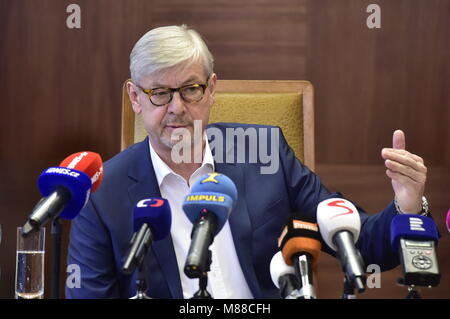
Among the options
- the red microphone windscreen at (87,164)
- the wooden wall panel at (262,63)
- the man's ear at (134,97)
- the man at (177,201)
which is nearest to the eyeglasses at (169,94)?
the man at (177,201)

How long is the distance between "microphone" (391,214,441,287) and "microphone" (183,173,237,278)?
31cm

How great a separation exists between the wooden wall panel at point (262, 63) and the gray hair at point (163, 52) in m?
1.13

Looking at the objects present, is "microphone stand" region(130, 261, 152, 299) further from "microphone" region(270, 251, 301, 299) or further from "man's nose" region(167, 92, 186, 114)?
"man's nose" region(167, 92, 186, 114)

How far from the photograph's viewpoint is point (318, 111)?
2.97 metres

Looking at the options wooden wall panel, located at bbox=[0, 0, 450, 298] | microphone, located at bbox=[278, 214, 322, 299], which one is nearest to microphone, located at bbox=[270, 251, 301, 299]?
microphone, located at bbox=[278, 214, 322, 299]

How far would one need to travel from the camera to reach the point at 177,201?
1.89 meters

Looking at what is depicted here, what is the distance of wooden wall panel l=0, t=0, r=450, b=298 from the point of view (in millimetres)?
2949

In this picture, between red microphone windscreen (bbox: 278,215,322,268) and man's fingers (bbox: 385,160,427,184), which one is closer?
red microphone windscreen (bbox: 278,215,322,268)

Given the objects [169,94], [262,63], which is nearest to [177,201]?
[169,94]

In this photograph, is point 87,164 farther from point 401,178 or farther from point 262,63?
point 262,63

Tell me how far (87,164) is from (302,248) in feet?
1.57

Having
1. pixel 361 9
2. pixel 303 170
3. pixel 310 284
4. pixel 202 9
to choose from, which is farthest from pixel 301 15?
pixel 310 284

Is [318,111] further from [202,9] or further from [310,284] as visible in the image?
[310,284]

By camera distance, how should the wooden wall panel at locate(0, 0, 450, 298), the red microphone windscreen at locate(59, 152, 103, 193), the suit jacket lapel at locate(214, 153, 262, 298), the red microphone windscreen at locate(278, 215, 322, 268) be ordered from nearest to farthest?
the red microphone windscreen at locate(278, 215, 322, 268)
the red microphone windscreen at locate(59, 152, 103, 193)
the suit jacket lapel at locate(214, 153, 262, 298)
the wooden wall panel at locate(0, 0, 450, 298)
